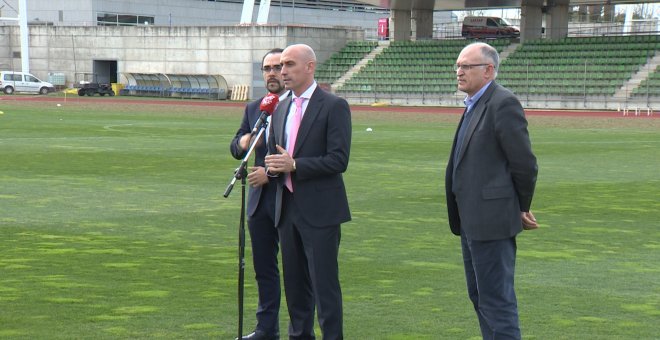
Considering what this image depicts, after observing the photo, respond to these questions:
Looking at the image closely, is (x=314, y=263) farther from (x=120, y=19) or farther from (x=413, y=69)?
(x=120, y=19)

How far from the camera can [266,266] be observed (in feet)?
26.3

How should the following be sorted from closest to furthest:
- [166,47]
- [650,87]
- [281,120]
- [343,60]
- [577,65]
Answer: [281,120] < [650,87] < [577,65] < [343,60] < [166,47]

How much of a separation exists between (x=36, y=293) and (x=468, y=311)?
348 cm

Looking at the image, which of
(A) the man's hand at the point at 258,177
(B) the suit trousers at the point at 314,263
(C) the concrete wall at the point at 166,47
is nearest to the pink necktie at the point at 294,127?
(A) the man's hand at the point at 258,177

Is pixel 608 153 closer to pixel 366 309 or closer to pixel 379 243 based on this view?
pixel 379 243

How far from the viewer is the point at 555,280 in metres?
10.3

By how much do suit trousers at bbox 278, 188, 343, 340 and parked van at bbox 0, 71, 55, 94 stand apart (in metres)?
65.0

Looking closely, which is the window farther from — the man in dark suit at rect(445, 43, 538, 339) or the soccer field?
the man in dark suit at rect(445, 43, 538, 339)

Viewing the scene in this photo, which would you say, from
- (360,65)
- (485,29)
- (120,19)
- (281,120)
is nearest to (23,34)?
(120,19)

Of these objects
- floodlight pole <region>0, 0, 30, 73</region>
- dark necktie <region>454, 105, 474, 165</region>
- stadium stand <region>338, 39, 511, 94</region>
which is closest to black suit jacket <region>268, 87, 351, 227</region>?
dark necktie <region>454, 105, 474, 165</region>

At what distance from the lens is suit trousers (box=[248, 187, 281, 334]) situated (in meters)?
7.88

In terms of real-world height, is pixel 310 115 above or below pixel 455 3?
below

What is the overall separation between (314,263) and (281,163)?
0.66 m

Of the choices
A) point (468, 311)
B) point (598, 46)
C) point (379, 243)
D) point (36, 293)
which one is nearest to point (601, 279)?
point (468, 311)
